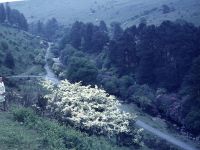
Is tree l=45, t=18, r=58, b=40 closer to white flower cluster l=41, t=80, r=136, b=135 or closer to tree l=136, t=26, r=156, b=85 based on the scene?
tree l=136, t=26, r=156, b=85

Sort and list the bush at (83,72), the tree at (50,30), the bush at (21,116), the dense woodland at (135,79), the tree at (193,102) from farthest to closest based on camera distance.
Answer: the tree at (50,30) → the bush at (83,72) → the tree at (193,102) → the dense woodland at (135,79) → the bush at (21,116)

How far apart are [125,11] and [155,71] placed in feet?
301

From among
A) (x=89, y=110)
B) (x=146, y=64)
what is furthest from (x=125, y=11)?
(x=89, y=110)

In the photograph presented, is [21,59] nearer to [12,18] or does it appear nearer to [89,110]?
Answer: [89,110]

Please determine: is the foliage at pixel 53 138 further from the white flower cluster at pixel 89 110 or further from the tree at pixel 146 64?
the tree at pixel 146 64

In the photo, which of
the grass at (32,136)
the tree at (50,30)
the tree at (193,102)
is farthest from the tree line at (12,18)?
the grass at (32,136)

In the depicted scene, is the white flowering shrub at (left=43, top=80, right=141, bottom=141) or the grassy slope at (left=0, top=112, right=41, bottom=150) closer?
the grassy slope at (left=0, top=112, right=41, bottom=150)

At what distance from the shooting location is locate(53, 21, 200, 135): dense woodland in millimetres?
47287

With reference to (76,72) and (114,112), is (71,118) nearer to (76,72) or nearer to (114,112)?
(114,112)

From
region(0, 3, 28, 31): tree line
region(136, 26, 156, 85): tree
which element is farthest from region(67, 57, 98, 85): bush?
region(0, 3, 28, 31): tree line

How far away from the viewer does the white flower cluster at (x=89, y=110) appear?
96.0ft

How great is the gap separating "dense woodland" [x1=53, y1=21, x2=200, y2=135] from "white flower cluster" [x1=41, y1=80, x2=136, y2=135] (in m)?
14.0

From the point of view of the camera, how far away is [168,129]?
149 ft

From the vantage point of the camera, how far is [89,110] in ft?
99.0
